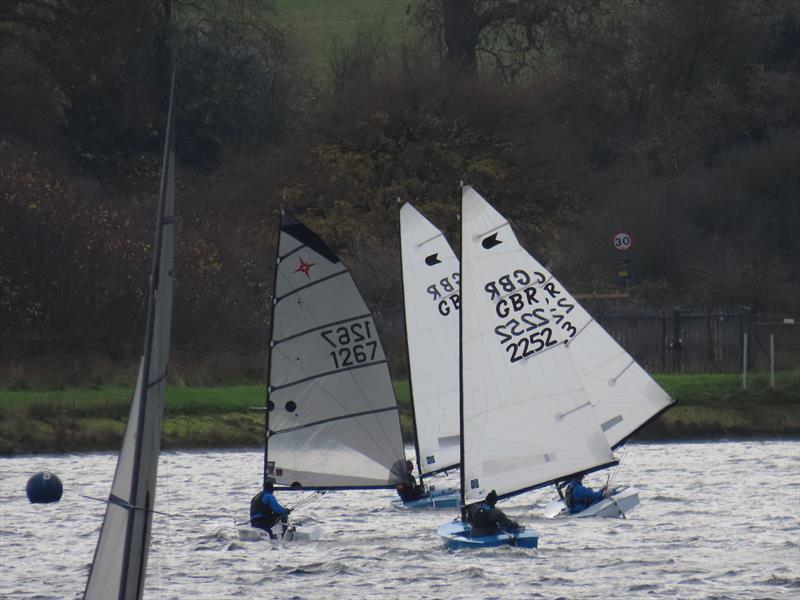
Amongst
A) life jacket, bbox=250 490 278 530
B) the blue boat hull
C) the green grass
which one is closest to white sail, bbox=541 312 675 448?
the blue boat hull

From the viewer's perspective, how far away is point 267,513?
24.3 m

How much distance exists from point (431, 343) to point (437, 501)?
2450mm

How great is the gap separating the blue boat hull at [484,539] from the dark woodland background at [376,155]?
1715 cm

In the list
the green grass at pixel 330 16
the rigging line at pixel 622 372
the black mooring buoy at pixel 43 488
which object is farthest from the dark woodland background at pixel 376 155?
the green grass at pixel 330 16

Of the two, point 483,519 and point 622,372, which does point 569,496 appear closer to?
point 622,372

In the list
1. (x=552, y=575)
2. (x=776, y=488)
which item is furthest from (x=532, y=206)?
(x=552, y=575)

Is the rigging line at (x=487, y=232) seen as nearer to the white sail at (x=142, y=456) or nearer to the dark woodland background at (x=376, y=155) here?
the white sail at (x=142, y=456)

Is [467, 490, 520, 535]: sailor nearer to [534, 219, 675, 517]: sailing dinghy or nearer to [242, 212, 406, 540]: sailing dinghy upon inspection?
[242, 212, 406, 540]: sailing dinghy

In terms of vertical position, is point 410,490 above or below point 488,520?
above

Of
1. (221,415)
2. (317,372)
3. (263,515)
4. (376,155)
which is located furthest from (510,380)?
(376,155)

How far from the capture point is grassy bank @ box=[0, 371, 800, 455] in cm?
3341

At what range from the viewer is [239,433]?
35.2m

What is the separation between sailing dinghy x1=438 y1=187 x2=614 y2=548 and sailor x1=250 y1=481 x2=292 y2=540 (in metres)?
2.18

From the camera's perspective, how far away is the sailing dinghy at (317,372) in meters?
25.7
